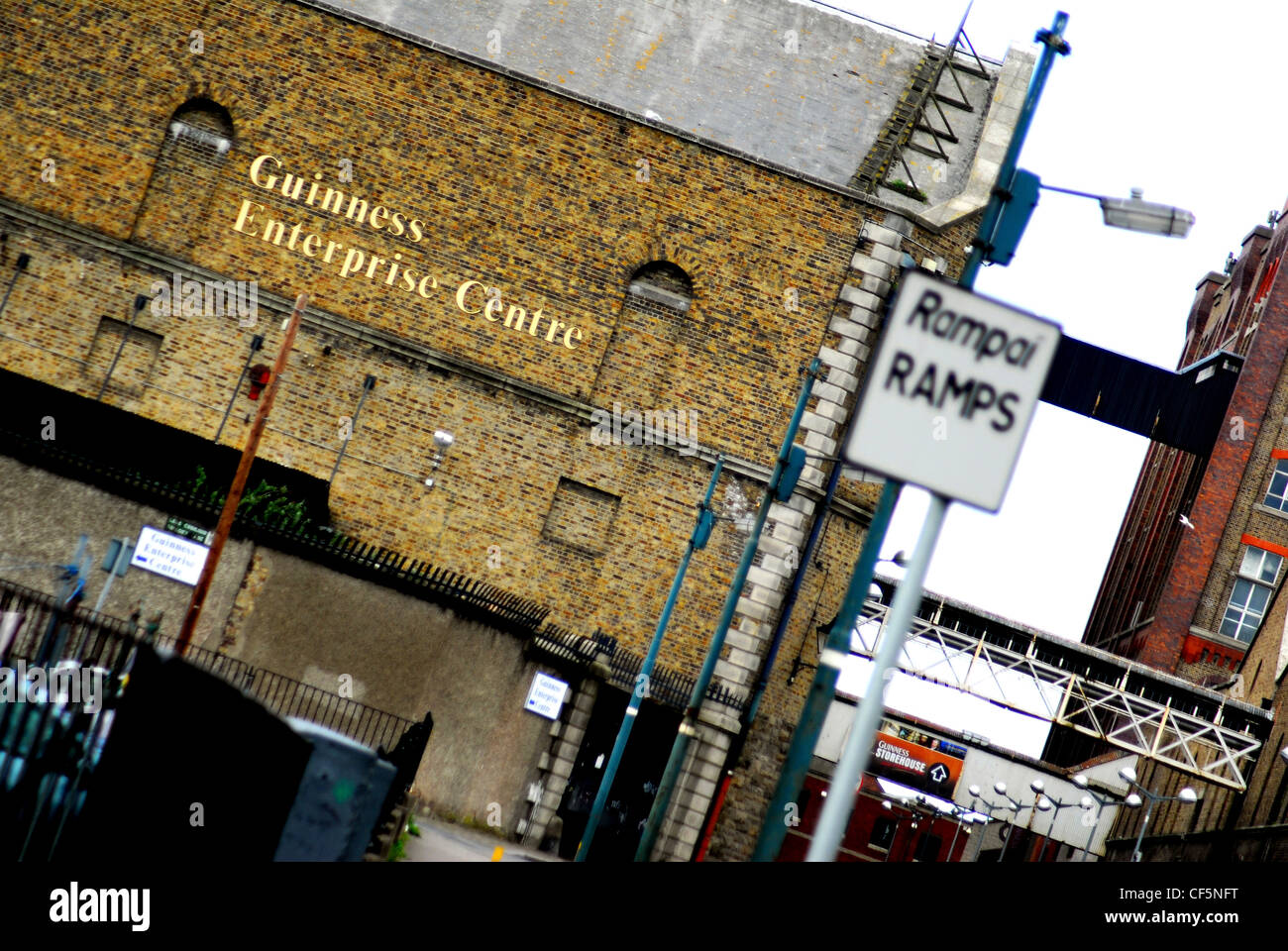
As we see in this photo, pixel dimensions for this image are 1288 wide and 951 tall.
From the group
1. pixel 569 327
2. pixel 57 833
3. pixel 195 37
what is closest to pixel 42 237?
pixel 195 37

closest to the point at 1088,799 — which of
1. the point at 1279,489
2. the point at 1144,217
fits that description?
the point at 1279,489

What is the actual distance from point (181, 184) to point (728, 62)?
12154 millimetres

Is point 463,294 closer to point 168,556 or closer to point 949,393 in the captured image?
point 168,556

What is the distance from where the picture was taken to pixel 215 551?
22047mm

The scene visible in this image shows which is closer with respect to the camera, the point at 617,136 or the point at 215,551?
the point at 215,551

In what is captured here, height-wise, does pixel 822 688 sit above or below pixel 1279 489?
below

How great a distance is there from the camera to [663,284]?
30250 mm

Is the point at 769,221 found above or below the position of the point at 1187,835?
above

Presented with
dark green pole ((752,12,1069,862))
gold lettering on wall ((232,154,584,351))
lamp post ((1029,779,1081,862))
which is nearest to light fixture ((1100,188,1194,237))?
dark green pole ((752,12,1069,862))

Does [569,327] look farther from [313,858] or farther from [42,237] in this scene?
[313,858]

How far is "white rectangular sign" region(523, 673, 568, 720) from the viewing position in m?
24.7

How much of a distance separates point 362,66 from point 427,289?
4893 mm

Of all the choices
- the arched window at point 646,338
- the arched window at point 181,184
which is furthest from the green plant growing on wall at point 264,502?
the arched window at point 646,338

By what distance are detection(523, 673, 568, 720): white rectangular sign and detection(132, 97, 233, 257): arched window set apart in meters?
12.2
